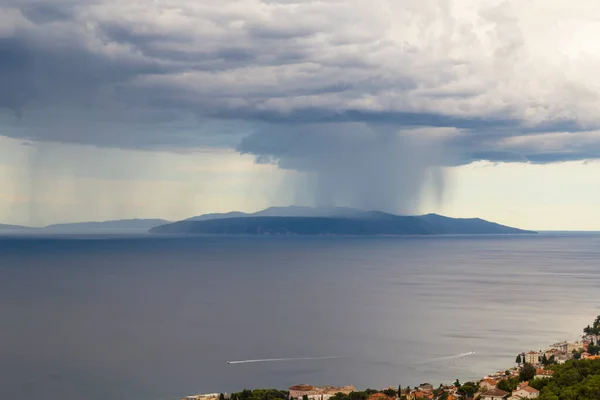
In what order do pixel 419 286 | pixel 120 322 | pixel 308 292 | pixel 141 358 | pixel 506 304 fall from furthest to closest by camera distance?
pixel 419 286
pixel 308 292
pixel 506 304
pixel 120 322
pixel 141 358

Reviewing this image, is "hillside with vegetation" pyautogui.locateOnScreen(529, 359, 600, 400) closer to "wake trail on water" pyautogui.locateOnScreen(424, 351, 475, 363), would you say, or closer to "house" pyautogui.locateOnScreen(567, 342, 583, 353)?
"house" pyautogui.locateOnScreen(567, 342, 583, 353)

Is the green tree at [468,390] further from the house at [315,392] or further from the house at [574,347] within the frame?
the house at [574,347]

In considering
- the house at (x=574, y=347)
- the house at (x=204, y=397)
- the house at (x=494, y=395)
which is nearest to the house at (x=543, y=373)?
the house at (x=494, y=395)

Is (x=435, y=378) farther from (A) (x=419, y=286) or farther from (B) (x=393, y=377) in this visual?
(A) (x=419, y=286)

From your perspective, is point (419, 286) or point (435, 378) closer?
point (435, 378)

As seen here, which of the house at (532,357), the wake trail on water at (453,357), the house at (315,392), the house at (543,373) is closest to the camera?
the house at (315,392)

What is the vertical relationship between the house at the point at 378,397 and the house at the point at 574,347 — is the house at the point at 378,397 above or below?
below

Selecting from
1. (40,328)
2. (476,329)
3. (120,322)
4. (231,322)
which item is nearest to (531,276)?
(476,329)
